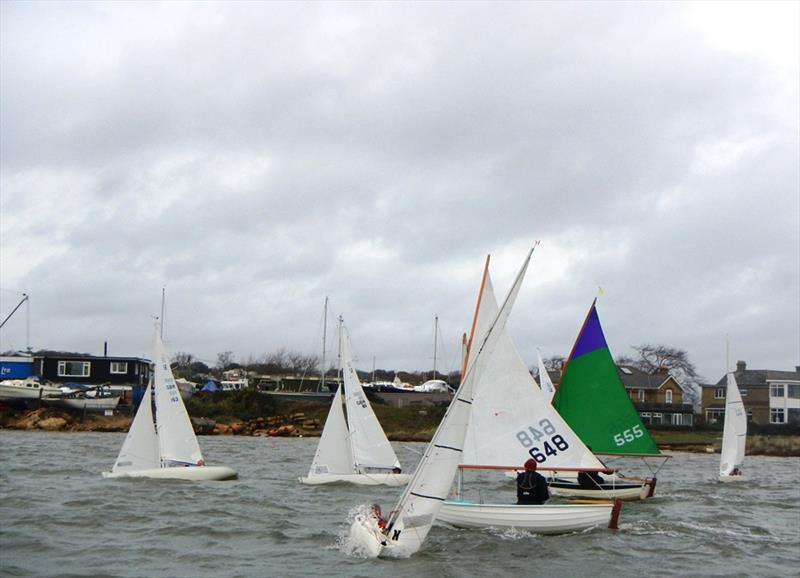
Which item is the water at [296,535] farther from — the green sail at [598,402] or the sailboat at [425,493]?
the green sail at [598,402]

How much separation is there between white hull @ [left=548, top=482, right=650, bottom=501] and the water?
47cm

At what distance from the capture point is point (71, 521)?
80.2 feet

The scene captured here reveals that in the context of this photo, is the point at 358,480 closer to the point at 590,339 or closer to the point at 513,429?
the point at 590,339

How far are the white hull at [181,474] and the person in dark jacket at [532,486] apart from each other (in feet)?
51.6

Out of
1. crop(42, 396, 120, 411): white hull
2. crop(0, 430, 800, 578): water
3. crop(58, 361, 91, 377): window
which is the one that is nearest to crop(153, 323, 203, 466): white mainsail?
crop(0, 430, 800, 578): water

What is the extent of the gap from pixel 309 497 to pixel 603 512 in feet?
37.5

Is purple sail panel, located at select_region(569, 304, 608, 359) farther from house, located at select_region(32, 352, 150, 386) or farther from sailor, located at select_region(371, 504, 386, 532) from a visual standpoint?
house, located at select_region(32, 352, 150, 386)

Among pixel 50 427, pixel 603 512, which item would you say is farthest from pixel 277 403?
pixel 603 512

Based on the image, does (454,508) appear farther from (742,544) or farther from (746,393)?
(746,393)

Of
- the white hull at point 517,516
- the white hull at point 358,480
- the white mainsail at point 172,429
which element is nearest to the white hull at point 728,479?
the white hull at point 358,480

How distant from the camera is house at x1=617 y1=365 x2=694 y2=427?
284 feet

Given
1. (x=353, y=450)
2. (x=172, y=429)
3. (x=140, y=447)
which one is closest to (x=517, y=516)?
(x=353, y=450)

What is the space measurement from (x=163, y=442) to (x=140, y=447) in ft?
2.80

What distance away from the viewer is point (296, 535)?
2325cm
